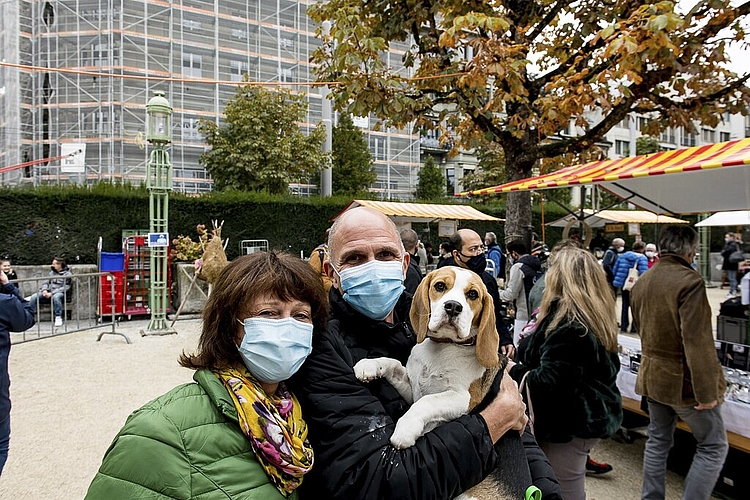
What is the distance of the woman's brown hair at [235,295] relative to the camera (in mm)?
1521

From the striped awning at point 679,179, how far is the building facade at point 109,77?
63.5ft

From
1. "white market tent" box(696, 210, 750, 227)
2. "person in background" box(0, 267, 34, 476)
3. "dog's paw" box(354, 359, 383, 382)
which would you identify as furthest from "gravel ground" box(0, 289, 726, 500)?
"white market tent" box(696, 210, 750, 227)

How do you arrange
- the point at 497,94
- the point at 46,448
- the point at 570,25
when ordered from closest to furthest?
1. the point at 46,448
2. the point at 497,94
3. the point at 570,25

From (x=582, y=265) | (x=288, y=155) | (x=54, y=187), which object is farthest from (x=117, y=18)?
(x=582, y=265)

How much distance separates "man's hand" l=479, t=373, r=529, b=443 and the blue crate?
13.4 meters

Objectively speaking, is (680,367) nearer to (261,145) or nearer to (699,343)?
(699,343)

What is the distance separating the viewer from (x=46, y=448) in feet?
16.4

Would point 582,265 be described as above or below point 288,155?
below

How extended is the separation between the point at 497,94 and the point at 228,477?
7.17 m

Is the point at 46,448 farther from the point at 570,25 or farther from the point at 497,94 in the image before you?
the point at 570,25

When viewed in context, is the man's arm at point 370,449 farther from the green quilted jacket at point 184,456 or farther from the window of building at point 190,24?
the window of building at point 190,24

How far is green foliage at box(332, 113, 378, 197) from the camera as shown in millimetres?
28438

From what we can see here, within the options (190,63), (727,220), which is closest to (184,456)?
(727,220)

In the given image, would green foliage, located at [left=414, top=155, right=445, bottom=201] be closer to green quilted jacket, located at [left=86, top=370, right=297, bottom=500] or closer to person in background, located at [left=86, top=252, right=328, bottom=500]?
person in background, located at [left=86, top=252, right=328, bottom=500]
